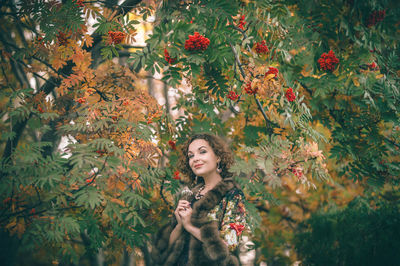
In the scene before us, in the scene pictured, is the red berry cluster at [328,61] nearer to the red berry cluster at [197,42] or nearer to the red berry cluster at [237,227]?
the red berry cluster at [197,42]

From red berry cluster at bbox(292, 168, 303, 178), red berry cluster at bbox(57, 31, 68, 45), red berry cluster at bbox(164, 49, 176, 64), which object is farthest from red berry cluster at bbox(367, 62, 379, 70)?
red berry cluster at bbox(57, 31, 68, 45)

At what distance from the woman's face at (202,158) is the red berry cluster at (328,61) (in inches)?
51.8

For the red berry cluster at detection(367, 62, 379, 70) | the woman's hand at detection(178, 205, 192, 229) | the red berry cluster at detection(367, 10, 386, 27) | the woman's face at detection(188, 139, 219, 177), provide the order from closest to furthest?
the woman's hand at detection(178, 205, 192, 229) < the woman's face at detection(188, 139, 219, 177) < the red berry cluster at detection(367, 10, 386, 27) < the red berry cluster at detection(367, 62, 379, 70)

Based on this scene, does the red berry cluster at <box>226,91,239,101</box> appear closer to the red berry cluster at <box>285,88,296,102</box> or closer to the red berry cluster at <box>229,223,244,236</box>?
the red berry cluster at <box>285,88,296,102</box>

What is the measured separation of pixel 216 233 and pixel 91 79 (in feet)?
6.41

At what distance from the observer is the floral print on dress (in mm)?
2488

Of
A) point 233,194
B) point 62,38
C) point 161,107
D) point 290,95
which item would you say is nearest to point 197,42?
point 290,95

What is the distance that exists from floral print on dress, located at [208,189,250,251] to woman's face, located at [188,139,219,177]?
331 millimetres

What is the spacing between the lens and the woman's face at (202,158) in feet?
9.39

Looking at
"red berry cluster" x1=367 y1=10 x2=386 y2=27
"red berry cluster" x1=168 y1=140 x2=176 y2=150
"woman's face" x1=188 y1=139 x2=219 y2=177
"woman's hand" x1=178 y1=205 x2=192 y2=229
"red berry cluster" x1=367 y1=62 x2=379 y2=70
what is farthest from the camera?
"red berry cluster" x1=168 y1=140 x2=176 y2=150

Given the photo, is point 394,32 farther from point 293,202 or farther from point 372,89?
point 293,202

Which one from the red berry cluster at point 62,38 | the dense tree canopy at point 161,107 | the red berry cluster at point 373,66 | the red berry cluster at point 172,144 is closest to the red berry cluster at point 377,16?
the dense tree canopy at point 161,107

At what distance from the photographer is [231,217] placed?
8.32 ft

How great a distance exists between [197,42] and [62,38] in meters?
1.39
